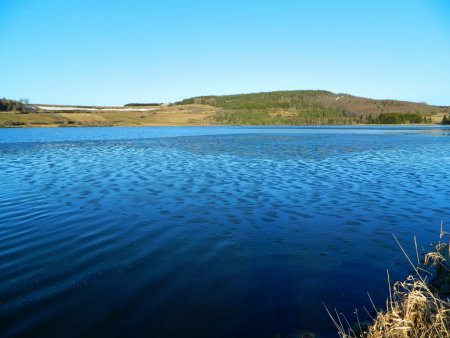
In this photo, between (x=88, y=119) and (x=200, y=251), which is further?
(x=88, y=119)

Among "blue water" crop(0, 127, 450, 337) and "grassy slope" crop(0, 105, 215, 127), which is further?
"grassy slope" crop(0, 105, 215, 127)

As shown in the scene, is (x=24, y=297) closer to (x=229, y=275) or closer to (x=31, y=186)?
(x=229, y=275)

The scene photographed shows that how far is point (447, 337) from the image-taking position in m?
4.92

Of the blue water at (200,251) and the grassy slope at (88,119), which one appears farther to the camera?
the grassy slope at (88,119)

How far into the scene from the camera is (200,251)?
969cm

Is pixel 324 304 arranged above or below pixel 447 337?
below

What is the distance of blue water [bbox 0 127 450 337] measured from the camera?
6.51m

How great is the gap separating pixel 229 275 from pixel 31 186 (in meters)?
14.7

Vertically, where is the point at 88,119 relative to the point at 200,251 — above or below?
above

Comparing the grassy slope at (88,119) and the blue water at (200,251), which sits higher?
the grassy slope at (88,119)

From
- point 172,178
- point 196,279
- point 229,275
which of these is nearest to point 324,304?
point 229,275

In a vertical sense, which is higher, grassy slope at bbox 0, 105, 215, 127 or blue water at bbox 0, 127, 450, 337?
grassy slope at bbox 0, 105, 215, 127

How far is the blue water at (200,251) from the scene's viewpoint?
6.51 metres

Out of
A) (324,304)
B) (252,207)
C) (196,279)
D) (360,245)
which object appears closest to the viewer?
(324,304)
